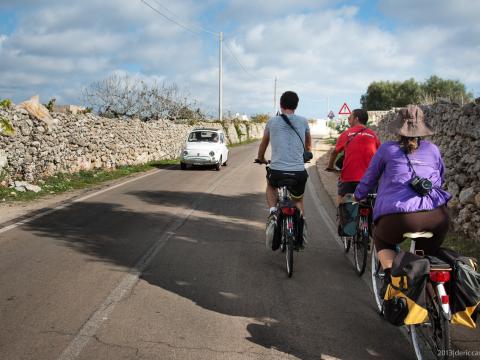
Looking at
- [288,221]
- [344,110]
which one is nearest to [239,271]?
[288,221]

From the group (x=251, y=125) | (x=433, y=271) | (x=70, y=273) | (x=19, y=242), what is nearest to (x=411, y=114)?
(x=433, y=271)

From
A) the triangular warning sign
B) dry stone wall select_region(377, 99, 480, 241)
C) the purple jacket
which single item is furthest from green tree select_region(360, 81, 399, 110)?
the purple jacket

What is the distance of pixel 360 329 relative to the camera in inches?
165

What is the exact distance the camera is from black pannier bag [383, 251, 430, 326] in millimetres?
3076

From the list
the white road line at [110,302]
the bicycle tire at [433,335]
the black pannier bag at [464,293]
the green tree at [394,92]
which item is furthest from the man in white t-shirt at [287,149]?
the green tree at [394,92]

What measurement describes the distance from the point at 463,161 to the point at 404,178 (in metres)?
5.38

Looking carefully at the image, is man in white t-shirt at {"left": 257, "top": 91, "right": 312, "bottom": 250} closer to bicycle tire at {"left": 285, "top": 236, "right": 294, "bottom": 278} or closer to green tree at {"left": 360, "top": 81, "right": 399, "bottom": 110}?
bicycle tire at {"left": 285, "top": 236, "right": 294, "bottom": 278}

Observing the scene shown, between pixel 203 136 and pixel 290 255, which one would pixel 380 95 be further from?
pixel 290 255

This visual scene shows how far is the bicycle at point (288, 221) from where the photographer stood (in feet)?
18.3

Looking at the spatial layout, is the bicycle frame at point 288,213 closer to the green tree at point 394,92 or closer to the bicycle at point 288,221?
the bicycle at point 288,221

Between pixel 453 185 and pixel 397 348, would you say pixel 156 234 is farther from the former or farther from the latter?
pixel 453 185

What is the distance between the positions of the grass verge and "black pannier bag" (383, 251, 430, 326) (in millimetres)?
10236

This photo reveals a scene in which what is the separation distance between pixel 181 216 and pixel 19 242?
3.15 meters

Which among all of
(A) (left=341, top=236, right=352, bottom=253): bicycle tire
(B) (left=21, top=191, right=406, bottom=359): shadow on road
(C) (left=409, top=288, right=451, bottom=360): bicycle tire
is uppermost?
(C) (left=409, top=288, right=451, bottom=360): bicycle tire
